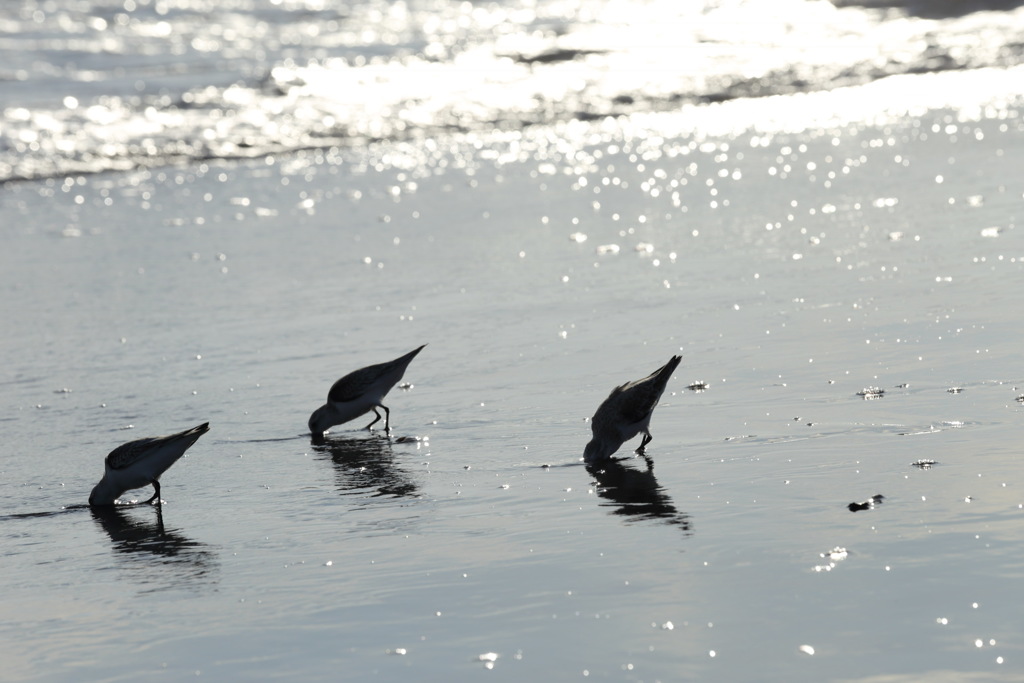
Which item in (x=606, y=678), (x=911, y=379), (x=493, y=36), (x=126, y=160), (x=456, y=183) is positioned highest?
(x=493, y=36)

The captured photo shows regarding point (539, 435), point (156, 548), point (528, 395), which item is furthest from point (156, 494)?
point (528, 395)

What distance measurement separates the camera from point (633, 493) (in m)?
5.34

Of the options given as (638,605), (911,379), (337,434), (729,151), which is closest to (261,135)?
(729,151)

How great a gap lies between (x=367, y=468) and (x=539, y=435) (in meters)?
0.82

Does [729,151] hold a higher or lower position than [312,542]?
higher

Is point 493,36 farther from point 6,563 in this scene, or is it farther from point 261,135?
point 6,563

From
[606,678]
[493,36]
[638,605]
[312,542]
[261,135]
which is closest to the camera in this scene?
[606,678]

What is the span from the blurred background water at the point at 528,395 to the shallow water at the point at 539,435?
2 cm

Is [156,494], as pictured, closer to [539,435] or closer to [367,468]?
[367,468]

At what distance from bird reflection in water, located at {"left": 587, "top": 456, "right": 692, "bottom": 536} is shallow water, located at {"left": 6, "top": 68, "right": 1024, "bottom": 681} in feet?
0.09

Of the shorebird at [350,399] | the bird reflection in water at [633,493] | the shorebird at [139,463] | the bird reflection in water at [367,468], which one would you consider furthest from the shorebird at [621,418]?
the shorebird at [139,463]

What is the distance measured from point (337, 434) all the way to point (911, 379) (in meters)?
2.92

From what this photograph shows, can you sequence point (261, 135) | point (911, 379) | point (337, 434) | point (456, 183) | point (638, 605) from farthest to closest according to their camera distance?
point (261, 135)
point (456, 183)
point (337, 434)
point (911, 379)
point (638, 605)

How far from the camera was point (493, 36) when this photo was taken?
2869 cm
